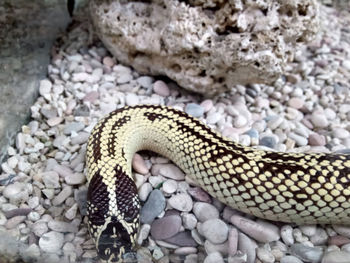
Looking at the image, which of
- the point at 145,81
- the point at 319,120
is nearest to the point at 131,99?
the point at 145,81

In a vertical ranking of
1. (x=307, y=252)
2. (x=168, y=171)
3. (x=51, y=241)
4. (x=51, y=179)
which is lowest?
(x=51, y=179)

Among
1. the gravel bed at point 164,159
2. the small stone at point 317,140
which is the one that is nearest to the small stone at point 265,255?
the gravel bed at point 164,159

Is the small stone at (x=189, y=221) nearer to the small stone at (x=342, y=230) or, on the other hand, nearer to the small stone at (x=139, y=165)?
the small stone at (x=139, y=165)

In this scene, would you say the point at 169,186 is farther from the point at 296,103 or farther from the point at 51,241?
the point at 296,103

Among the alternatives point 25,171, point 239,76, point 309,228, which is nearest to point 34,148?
point 25,171

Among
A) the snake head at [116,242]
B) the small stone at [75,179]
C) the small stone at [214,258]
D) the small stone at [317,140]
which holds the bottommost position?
the small stone at [75,179]

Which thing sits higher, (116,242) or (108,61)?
(108,61)
